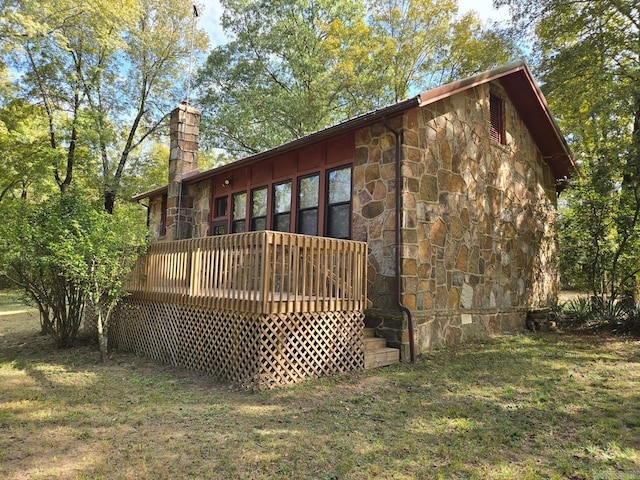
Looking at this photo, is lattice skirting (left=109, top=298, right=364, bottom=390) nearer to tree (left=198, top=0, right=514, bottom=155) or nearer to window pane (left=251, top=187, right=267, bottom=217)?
window pane (left=251, top=187, right=267, bottom=217)

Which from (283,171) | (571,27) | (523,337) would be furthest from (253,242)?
(571,27)

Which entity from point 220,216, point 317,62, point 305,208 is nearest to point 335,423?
point 305,208

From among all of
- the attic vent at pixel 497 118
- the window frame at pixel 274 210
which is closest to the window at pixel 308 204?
the window frame at pixel 274 210

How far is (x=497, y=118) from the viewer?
9.81 m

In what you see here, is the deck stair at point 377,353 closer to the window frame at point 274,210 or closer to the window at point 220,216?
the window frame at point 274,210

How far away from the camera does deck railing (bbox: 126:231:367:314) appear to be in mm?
5512

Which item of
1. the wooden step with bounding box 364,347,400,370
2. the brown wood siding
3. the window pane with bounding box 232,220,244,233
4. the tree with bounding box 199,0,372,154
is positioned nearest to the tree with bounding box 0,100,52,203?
the tree with bounding box 199,0,372,154

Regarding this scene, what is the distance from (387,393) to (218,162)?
22.2m

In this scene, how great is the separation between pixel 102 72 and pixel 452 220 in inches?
722

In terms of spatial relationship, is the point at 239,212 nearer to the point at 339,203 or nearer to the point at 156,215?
the point at 339,203

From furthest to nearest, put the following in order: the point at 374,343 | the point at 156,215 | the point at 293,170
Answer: the point at 156,215, the point at 293,170, the point at 374,343

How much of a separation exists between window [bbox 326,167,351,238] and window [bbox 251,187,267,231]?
2.12m

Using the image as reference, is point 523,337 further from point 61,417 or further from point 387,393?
point 61,417

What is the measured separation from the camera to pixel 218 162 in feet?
83.6
